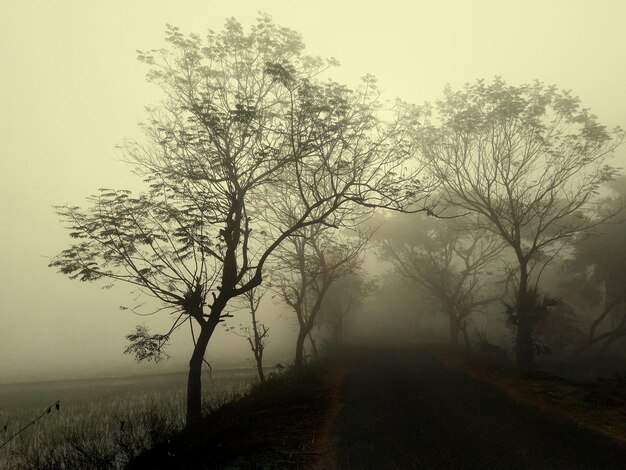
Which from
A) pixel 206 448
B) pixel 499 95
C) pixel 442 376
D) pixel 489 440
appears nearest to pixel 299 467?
pixel 206 448

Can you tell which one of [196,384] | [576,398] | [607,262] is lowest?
[576,398]

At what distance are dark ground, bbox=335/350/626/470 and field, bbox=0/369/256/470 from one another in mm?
4900

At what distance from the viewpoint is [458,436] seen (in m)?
7.02

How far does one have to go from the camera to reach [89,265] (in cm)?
1202

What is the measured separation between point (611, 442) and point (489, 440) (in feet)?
6.57

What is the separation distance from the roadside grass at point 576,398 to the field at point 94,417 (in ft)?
30.6

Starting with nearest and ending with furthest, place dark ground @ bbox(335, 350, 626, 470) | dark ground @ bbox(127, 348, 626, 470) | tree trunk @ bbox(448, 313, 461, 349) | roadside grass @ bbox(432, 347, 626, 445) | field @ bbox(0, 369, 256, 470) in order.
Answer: dark ground @ bbox(335, 350, 626, 470), dark ground @ bbox(127, 348, 626, 470), roadside grass @ bbox(432, 347, 626, 445), field @ bbox(0, 369, 256, 470), tree trunk @ bbox(448, 313, 461, 349)

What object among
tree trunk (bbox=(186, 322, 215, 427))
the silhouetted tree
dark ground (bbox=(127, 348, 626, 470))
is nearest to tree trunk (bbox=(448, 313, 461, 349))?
the silhouetted tree

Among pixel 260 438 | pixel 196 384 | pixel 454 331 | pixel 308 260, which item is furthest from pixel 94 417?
pixel 454 331

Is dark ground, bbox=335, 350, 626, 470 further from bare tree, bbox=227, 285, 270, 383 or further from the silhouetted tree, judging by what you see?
the silhouetted tree

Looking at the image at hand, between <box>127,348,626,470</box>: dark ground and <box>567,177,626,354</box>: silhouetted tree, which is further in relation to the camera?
<box>567,177,626,354</box>: silhouetted tree

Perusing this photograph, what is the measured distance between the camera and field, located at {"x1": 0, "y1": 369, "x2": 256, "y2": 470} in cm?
1059

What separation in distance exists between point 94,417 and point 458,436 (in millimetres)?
18080

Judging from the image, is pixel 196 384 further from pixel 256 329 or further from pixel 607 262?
pixel 607 262
